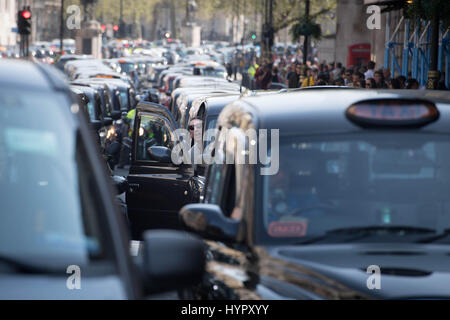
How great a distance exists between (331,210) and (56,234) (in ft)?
5.89

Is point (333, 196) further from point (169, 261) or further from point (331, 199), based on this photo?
point (169, 261)

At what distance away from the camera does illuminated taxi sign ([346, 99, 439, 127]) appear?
5359 mm

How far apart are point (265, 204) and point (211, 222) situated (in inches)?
10.5

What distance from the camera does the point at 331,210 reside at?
5.27 metres

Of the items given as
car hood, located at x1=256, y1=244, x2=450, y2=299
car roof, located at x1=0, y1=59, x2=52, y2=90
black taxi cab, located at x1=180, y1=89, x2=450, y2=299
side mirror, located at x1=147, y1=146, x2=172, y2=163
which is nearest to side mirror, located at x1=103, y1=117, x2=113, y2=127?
side mirror, located at x1=147, y1=146, x2=172, y2=163

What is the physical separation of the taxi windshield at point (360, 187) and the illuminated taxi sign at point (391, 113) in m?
0.06

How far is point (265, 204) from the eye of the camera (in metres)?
5.27

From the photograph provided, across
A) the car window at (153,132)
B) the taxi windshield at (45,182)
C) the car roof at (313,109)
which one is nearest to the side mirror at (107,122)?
the car window at (153,132)

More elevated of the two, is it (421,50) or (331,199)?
(421,50)

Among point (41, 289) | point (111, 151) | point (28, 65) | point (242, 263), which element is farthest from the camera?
point (111, 151)

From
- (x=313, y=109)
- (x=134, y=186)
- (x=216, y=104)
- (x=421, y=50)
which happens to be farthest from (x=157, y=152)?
(x=421, y=50)

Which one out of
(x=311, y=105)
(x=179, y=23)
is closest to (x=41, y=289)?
(x=311, y=105)

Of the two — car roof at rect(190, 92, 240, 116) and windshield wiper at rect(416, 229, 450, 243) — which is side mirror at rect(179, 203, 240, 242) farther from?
car roof at rect(190, 92, 240, 116)
